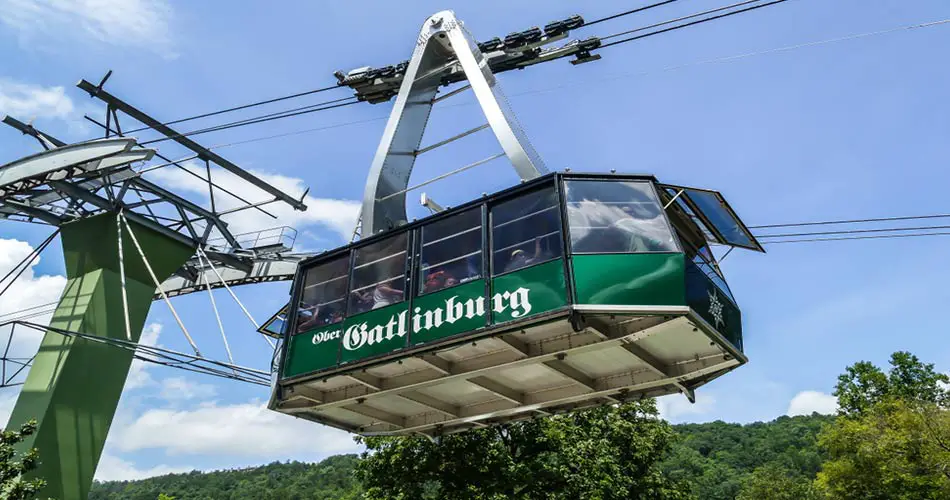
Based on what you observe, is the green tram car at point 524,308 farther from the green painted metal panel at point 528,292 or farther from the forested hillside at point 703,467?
the forested hillside at point 703,467

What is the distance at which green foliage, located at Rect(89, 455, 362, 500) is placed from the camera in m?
91.9

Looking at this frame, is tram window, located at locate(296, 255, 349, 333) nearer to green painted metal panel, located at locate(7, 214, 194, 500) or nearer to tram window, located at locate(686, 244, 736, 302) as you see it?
tram window, located at locate(686, 244, 736, 302)

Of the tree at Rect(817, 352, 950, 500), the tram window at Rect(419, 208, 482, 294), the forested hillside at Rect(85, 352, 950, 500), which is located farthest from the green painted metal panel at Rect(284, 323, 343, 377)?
the tree at Rect(817, 352, 950, 500)

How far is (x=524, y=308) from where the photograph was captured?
31.1 feet

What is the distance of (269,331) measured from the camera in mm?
14984

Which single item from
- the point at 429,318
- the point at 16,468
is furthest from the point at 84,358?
the point at 429,318

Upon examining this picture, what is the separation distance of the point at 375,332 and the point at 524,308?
2721 millimetres

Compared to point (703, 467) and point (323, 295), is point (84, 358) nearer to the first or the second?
point (323, 295)

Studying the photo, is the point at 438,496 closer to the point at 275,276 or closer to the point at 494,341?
the point at 275,276

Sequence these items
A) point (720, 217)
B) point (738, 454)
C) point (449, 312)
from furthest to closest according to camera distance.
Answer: point (738, 454)
point (720, 217)
point (449, 312)

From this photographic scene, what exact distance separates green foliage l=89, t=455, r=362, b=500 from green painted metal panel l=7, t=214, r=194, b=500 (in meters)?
54.2

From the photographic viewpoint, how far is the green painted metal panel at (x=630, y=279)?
9.02 m

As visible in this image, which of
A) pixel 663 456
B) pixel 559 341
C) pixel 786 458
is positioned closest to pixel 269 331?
pixel 559 341

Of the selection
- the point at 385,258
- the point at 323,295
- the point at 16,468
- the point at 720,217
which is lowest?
the point at 16,468
